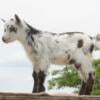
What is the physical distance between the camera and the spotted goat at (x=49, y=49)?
6.03 m

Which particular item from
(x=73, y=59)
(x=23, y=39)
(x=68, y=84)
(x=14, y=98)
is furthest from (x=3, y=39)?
(x=68, y=84)

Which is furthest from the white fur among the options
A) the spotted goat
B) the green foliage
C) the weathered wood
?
the green foliage

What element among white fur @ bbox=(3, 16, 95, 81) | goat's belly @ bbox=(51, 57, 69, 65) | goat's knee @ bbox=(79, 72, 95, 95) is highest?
white fur @ bbox=(3, 16, 95, 81)

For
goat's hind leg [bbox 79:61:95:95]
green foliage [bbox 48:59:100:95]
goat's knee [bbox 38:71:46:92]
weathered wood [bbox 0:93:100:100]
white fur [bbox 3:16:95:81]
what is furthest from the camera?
green foliage [bbox 48:59:100:95]

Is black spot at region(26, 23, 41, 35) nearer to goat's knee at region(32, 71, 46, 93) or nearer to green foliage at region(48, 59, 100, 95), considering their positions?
goat's knee at region(32, 71, 46, 93)

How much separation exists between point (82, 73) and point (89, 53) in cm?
25

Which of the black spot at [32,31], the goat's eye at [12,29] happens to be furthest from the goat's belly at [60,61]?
the goat's eye at [12,29]

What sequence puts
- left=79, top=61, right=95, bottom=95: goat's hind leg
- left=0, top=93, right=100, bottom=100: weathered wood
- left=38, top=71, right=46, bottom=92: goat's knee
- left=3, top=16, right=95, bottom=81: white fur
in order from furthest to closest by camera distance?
left=79, top=61, right=95, bottom=95: goat's hind leg, left=3, top=16, right=95, bottom=81: white fur, left=38, top=71, right=46, bottom=92: goat's knee, left=0, top=93, right=100, bottom=100: weathered wood

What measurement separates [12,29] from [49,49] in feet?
1.59

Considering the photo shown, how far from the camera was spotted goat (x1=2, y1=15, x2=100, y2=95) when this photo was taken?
6032 mm

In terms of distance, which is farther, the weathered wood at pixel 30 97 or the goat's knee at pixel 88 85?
the goat's knee at pixel 88 85

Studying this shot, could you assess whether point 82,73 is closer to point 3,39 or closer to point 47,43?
point 47,43

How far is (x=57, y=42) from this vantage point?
6.20m

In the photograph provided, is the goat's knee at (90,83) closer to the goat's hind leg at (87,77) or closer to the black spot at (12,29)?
the goat's hind leg at (87,77)
